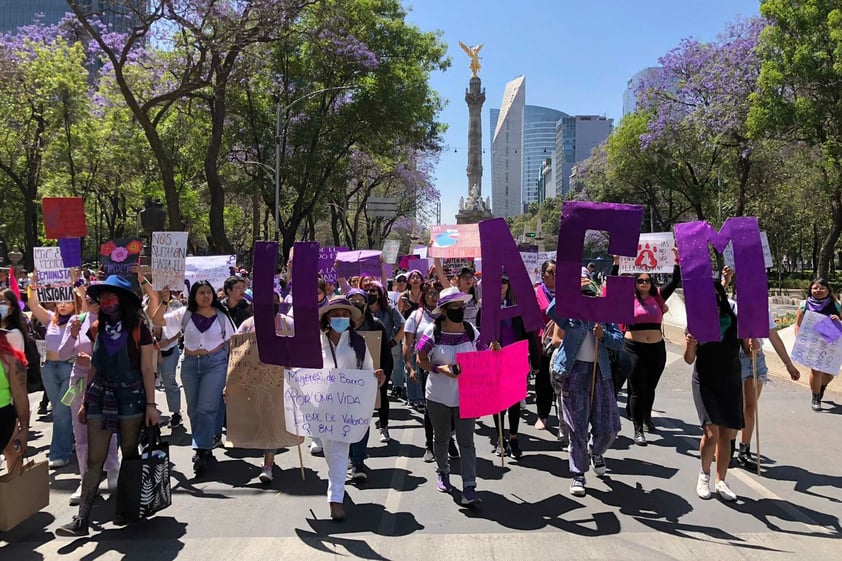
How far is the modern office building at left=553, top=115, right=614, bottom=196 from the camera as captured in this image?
161m

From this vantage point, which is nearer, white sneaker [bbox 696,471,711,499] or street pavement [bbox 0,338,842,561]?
street pavement [bbox 0,338,842,561]

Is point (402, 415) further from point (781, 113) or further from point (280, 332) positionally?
point (781, 113)

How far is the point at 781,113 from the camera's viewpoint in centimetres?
1933

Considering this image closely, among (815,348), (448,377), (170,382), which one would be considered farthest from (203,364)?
(815,348)

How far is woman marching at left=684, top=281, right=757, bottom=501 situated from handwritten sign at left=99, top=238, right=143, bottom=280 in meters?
6.46

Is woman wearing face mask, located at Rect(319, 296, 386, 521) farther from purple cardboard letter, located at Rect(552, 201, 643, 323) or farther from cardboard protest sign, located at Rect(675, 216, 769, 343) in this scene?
cardboard protest sign, located at Rect(675, 216, 769, 343)

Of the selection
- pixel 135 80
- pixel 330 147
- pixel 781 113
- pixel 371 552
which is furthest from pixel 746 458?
pixel 135 80

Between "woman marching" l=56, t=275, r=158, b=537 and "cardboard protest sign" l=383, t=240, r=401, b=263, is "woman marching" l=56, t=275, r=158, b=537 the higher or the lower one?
the lower one

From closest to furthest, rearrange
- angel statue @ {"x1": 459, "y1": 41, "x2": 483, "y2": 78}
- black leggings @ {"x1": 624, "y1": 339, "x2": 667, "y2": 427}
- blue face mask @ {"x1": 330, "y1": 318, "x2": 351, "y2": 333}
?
blue face mask @ {"x1": 330, "y1": 318, "x2": 351, "y2": 333}
black leggings @ {"x1": 624, "y1": 339, "x2": 667, "y2": 427}
angel statue @ {"x1": 459, "y1": 41, "x2": 483, "y2": 78}

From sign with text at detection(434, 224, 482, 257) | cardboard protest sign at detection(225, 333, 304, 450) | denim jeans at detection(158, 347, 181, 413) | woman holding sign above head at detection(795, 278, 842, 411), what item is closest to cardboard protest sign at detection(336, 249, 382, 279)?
sign with text at detection(434, 224, 482, 257)

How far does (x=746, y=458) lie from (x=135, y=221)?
1716 inches

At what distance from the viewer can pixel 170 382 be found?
787cm

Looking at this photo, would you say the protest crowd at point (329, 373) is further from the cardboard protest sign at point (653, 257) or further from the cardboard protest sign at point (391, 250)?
the cardboard protest sign at point (391, 250)

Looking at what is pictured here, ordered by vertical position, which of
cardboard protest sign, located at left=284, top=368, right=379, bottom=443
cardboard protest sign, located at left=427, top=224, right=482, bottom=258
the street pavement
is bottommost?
the street pavement
